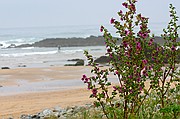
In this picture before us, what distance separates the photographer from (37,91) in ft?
56.4

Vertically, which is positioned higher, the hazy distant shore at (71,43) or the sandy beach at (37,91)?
the hazy distant shore at (71,43)

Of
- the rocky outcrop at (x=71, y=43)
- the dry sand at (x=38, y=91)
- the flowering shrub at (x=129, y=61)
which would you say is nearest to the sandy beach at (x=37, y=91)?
the dry sand at (x=38, y=91)

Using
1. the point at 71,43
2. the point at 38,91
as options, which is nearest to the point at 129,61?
the point at 38,91

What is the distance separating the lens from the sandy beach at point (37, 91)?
13.0 metres

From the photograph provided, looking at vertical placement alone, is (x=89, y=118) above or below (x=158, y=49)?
below

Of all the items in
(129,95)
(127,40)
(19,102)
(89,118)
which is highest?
(127,40)

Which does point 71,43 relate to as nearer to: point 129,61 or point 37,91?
point 37,91

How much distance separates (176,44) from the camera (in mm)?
5016

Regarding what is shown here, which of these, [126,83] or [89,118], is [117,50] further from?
[89,118]

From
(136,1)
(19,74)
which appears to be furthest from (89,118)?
(19,74)

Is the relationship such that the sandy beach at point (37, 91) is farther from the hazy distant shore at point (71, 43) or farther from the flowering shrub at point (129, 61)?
the hazy distant shore at point (71, 43)

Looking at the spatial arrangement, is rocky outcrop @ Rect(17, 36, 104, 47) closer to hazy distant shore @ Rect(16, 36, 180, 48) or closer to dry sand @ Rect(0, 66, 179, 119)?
hazy distant shore @ Rect(16, 36, 180, 48)

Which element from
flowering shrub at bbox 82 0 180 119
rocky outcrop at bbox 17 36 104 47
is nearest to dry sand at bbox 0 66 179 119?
flowering shrub at bbox 82 0 180 119

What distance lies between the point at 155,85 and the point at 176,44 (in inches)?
23.2
